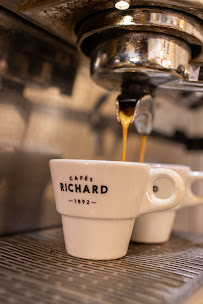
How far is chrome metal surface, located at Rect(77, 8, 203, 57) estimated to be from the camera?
378 millimetres

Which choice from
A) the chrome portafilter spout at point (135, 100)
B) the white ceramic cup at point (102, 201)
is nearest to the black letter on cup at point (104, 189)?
the white ceramic cup at point (102, 201)

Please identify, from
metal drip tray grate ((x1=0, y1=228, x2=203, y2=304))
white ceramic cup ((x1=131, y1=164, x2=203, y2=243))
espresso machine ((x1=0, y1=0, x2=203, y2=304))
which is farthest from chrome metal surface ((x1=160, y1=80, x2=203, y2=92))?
metal drip tray grate ((x1=0, y1=228, x2=203, y2=304))

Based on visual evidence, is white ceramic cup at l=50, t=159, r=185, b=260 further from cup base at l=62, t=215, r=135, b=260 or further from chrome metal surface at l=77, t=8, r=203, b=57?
chrome metal surface at l=77, t=8, r=203, b=57

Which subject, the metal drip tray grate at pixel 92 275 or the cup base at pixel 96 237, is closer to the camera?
the metal drip tray grate at pixel 92 275

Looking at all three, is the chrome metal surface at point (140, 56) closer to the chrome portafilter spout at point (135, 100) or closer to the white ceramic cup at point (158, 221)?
the chrome portafilter spout at point (135, 100)

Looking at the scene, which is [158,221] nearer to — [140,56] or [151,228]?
[151,228]

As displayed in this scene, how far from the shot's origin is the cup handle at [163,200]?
0.38m

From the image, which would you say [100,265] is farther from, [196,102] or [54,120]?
[196,102]

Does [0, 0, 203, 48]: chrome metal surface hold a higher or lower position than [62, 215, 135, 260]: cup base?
higher

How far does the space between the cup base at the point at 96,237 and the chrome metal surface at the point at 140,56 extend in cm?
17

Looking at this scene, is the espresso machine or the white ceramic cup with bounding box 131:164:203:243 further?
the white ceramic cup with bounding box 131:164:203:243

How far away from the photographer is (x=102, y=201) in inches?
13.9

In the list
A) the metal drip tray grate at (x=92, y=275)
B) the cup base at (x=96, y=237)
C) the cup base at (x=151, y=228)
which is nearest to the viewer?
the metal drip tray grate at (x=92, y=275)

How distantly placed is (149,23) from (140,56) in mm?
36
